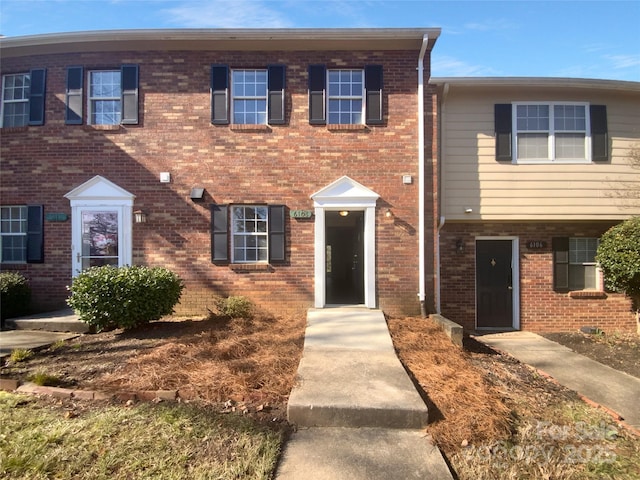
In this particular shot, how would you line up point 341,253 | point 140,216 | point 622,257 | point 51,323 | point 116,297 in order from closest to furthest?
1. point 116,297
2. point 51,323
3. point 622,257
4. point 140,216
5. point 341,253

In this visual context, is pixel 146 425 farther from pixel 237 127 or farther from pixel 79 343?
pixel 237 127

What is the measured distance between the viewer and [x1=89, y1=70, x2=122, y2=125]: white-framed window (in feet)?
26.8

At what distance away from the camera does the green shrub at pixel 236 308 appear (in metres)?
7.25

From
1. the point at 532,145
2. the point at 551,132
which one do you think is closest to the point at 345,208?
the point at 532,145

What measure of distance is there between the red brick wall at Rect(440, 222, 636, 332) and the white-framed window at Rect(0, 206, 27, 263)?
9.73 metres

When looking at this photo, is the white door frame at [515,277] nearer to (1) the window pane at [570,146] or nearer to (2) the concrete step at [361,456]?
(1) the window pane at [570,146]

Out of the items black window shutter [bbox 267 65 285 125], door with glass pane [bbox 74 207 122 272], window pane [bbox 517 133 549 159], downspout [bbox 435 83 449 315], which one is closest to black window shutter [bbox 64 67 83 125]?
door with glass pane [bbox 74 207 122 272]

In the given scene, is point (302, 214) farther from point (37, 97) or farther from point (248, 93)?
point (37, 97)

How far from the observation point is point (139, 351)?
5.23 m

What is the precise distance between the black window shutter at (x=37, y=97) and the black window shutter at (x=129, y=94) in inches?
74.7

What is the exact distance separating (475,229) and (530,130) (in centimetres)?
256

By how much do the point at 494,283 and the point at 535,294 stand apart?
942 millimetres

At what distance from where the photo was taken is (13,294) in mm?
7375

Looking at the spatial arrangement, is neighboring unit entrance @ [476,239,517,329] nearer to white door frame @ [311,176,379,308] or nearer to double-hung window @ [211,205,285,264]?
white door frame @ [311,176,379,308]
